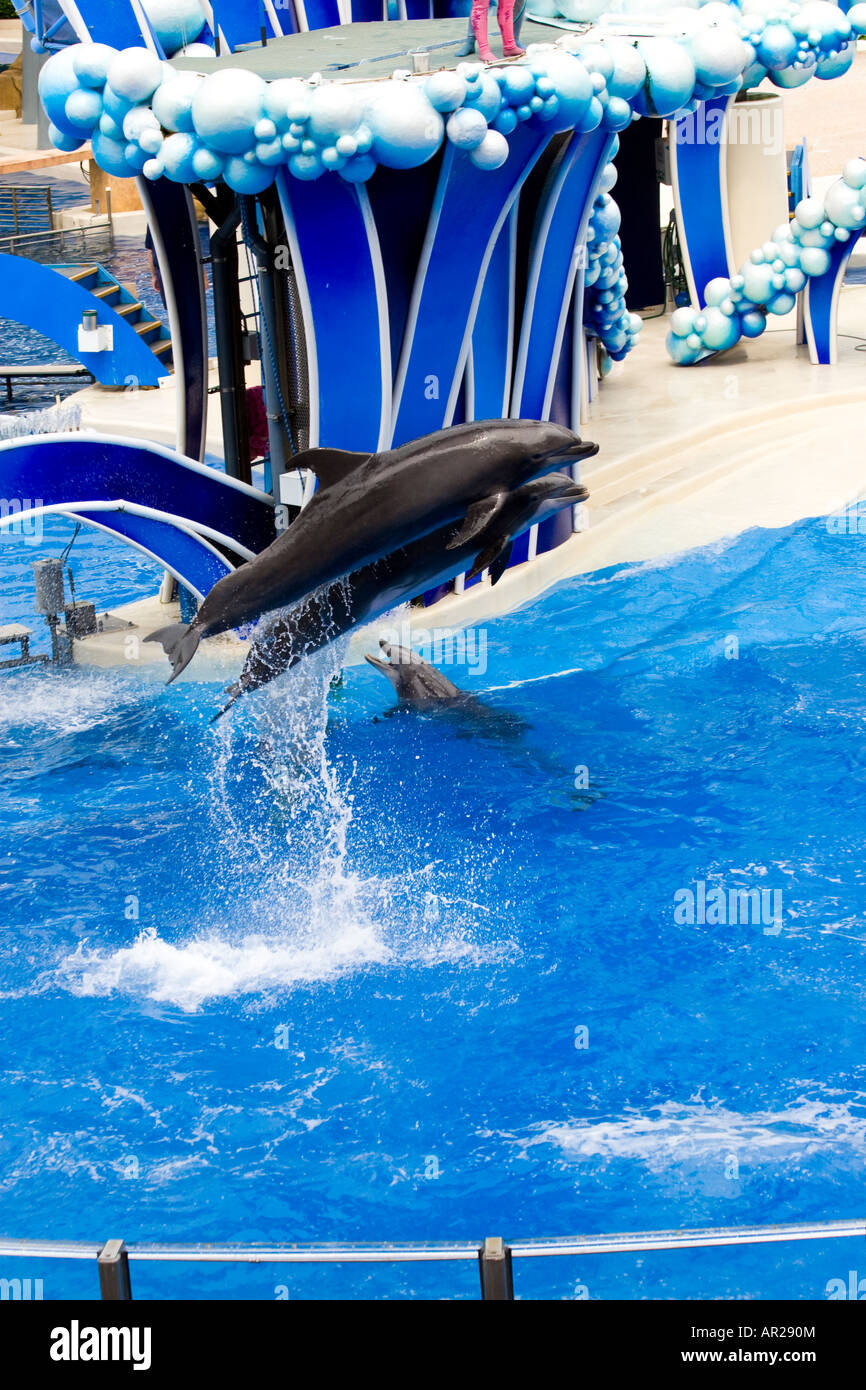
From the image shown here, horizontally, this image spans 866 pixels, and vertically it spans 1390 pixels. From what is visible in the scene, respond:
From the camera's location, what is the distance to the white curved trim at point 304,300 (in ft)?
32.1

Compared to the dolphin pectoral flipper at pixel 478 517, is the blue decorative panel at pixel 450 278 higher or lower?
higher

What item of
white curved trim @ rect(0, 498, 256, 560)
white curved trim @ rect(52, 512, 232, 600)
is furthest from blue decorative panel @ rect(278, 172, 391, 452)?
white curved trim @ rect(52, 512, 232, 600)

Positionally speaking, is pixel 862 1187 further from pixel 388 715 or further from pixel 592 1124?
pixel 388 715

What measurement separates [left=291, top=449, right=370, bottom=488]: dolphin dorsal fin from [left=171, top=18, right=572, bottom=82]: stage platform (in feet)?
9.62

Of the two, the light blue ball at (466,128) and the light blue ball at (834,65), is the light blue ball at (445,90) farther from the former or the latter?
the light blue ball at (834,65)

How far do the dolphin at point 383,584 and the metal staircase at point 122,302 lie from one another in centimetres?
1023

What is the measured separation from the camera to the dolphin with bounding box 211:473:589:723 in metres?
8.35

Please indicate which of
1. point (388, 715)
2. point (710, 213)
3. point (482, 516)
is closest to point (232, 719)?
point (388, 715)

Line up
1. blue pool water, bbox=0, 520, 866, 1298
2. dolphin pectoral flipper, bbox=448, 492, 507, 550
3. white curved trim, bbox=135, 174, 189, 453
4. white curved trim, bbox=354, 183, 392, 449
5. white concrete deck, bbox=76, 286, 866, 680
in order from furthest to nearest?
white concrete deck, bbox=76, 286, 866, 680 < white curved trim, bbox=135, 174, 189, 453 < white curved trim, bbox=354, 183, 392, 449 < dolphin pectoral flipper, bbox=448, 492, 507, 550 < blue pool water, bbox=0, 520, 866, 1298

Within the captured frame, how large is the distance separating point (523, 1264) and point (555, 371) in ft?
26.8

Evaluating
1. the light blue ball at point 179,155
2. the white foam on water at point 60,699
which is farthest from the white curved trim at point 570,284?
the white foam on water at point 60,699

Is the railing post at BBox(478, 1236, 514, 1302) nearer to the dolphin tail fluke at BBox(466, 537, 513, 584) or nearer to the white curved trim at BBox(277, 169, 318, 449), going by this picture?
the dolphin tail fluke at BBox(466, 537, 513, 584)

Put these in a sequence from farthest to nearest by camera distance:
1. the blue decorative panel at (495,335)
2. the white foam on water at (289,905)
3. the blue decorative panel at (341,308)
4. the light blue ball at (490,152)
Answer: the blue decorative panel at (495,335) → the blue decorative panel at (341,308) → the light blue ball at (490,152) → the white foam on water at (289,905)

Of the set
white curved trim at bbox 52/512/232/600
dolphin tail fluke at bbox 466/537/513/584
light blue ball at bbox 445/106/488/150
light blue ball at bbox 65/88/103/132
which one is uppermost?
light blue ball at bbox 65/88/103/132
